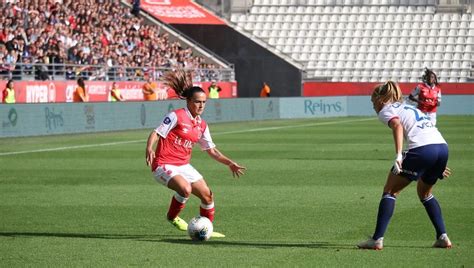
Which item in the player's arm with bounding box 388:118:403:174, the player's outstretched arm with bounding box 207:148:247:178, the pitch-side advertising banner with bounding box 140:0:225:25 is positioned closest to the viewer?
the player's arm with bounding box 388:118:403:174

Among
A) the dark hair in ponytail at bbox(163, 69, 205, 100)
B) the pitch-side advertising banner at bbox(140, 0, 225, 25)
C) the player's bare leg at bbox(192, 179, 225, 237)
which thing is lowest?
the player's bare leg at bbox(192, 179, 225, 237)

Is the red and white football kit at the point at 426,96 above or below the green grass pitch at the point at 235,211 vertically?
above

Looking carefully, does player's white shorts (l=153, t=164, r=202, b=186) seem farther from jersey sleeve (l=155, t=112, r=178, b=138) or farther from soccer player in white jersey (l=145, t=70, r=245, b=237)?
jersey sleeve (l=155, t=112, r=178, b=138)

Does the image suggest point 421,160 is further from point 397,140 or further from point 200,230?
point 200,230

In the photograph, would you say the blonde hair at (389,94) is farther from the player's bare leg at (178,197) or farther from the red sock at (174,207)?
the red sock at (174,207)

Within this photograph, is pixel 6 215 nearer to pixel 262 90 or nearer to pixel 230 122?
pixel 230 122

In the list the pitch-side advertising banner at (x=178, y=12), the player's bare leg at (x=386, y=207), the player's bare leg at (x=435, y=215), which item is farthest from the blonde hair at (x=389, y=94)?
the pitch-side advertising banner at (x=178, y=12)

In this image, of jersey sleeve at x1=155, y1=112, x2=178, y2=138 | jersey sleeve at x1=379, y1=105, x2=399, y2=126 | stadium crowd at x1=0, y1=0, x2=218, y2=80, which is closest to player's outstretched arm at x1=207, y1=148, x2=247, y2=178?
jersey sleeve at x1=155, y1=112, x2=178, y2=138

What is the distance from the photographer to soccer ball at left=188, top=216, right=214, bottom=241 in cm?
1130

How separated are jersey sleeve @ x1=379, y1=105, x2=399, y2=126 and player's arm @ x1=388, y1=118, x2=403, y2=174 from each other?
0.03 m

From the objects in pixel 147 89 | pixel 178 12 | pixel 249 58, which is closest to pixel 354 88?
pixel 249 58

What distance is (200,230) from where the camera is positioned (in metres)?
11.3

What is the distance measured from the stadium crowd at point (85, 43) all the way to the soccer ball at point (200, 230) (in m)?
27.1

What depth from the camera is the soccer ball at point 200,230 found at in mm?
11297
